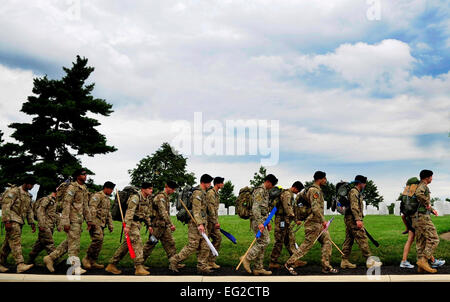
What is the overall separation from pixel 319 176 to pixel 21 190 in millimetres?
7860

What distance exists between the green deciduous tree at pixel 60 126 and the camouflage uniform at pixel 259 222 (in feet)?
80.7

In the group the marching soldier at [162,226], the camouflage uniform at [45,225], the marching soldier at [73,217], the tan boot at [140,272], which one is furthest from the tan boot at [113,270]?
the camouflage uniform at [45,225]

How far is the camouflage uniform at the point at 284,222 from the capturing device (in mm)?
9953

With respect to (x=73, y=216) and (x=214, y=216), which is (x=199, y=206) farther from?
(x=73, y=216)

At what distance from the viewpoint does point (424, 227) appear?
Answer: 9539mm

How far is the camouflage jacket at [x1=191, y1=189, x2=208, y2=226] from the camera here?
9.80 metres

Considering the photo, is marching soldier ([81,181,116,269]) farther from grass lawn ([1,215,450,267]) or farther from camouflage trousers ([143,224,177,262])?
camouflage trousers ([143,224,177,262])

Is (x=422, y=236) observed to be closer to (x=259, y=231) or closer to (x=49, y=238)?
(x=259, y=231)

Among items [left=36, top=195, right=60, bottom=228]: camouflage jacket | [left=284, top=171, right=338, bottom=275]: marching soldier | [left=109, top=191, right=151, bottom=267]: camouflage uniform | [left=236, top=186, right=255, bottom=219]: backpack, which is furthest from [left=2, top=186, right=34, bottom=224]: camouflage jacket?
[left=284, top=171, right=338, bottom=275]: marching soldier

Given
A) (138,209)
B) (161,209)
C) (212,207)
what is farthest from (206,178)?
(138,209)

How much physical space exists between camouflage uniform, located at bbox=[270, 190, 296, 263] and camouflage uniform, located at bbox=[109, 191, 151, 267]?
3.20m

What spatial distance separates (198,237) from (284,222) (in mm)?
2156

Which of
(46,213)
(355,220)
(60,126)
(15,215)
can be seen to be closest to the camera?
(355,220)

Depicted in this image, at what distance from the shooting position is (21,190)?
11172mm
